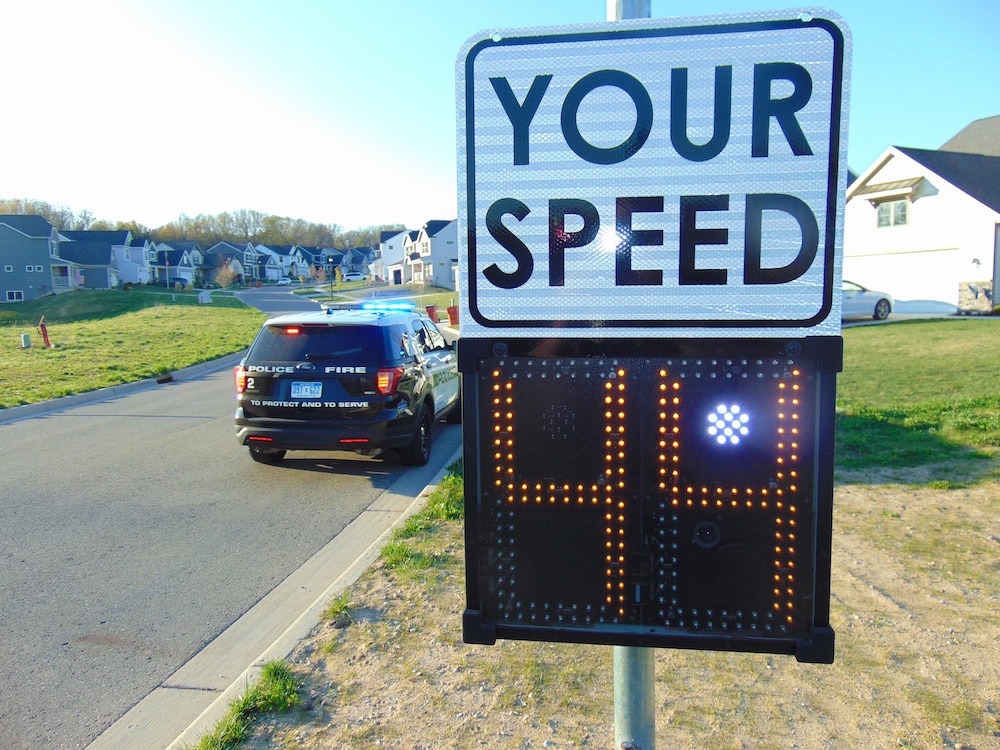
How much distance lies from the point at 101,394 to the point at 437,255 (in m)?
70.1

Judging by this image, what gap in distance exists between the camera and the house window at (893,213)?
29.1m

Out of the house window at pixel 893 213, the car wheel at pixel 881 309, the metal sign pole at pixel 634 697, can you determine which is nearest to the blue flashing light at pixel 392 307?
the metal sign pole at pixel 634 697

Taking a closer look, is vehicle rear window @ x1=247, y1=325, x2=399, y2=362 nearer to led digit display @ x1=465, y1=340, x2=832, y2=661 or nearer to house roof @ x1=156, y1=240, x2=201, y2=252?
led digit display @ x1=465, y1=340, x2=832, y2=661

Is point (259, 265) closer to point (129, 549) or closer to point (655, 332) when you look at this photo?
point (129, 549)

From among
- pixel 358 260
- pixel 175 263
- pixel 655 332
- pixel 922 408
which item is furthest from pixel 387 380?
pixel 358 260

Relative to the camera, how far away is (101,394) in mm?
15000

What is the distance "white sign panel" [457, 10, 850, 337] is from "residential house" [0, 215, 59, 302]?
79417 millimetres

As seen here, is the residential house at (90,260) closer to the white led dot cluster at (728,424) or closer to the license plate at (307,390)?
the license plate at (307,390)

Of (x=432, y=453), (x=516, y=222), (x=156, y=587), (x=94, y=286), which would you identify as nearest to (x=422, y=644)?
(x=156, y=587)

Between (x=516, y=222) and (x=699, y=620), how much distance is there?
1.01 meters

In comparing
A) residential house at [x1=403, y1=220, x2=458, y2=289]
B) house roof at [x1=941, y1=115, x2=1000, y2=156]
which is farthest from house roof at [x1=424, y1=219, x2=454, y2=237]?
house roof at [x1=941, y1=115, x2=1000, y2=156]

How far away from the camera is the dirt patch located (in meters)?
3.03

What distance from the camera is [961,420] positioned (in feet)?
27.6

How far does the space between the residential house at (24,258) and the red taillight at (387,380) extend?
73.7 m
